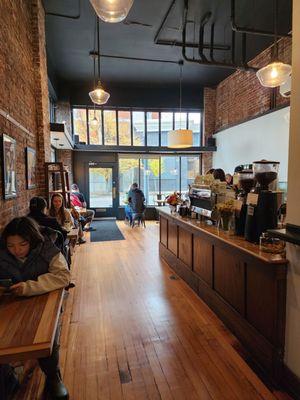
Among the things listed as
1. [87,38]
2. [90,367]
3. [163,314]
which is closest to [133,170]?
[87,38]

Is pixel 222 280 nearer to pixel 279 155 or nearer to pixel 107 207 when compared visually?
pixel 279 155

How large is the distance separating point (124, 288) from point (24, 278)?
2.17 meters

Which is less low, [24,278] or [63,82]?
[63,82]

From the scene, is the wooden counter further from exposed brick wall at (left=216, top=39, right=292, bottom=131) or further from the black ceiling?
exposed brick wall at (left=216, top=39, right=292, bottom=131)

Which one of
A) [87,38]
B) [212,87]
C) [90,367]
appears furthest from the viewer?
[212,87]

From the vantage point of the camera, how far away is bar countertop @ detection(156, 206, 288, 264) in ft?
6.73

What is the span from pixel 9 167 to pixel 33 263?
1608 millimetres

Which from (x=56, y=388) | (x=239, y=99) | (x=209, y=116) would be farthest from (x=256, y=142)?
(x=56, y=388)

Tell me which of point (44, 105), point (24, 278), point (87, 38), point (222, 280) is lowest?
point (222, 280)

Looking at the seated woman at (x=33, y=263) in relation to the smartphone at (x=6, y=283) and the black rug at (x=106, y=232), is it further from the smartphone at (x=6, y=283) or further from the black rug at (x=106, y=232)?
the black rug at (x=106, y=232)

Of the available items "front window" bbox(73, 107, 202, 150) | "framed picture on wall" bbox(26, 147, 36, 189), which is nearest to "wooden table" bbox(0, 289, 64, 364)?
"framed picture on wall" bbox(26, 147, 36, 189)

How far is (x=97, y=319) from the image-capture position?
2.96 m

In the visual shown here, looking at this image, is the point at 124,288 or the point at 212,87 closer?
the point at 124,288

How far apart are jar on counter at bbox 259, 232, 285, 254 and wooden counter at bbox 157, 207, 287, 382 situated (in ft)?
0.21
